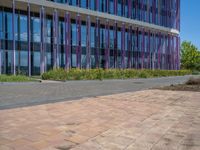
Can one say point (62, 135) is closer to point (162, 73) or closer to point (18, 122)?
point (18, 122)

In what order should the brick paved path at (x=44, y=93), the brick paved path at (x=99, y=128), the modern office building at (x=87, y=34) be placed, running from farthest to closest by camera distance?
the modern office building at (x=87, y=34), the brick paved path at (x=44, y=93), the brick paved path at (x=99, y=128)

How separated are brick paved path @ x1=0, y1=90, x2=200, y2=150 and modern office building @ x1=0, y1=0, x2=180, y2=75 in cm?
2385

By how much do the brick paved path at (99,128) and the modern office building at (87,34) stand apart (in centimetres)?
2385

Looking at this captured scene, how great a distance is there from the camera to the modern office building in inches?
1256

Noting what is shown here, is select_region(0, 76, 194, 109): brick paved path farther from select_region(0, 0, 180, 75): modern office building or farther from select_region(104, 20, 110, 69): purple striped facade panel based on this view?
select_region(104, 20, 110, 69): purple striped facade panel

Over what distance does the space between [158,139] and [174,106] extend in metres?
4.56

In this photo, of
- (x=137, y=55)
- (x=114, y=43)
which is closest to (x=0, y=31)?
(x=114, y=43)

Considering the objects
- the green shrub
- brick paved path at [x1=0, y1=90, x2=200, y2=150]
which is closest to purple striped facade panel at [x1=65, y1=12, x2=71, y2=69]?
the green shrub

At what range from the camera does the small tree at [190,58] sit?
242ft

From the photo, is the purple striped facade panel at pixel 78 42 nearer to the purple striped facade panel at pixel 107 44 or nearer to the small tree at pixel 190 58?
the purple striped facade panel at pixel 107 44

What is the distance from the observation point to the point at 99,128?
651 cm

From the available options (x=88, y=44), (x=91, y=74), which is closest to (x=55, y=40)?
(x=88, y=44)

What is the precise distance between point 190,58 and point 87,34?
42390 millimetres

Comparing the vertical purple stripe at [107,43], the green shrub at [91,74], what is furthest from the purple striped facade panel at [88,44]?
the green shrub at [91,74]
